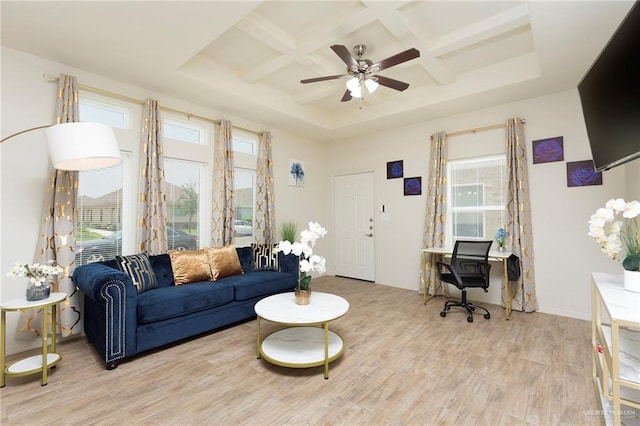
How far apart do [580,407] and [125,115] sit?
4902 mm

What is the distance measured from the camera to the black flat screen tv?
1492mm

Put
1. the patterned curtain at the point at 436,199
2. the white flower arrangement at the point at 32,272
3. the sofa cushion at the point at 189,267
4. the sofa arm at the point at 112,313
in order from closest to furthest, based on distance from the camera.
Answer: the white flower arrangement at the point at 32,272
the sofa arm at the point at 112,313
the sofa cushion at the point at 189,267
the patterned curtain at the point at 436,199

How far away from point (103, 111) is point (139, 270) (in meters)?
1.87

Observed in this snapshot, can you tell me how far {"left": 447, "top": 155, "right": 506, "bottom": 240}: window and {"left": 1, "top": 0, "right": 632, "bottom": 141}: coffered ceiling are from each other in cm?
87

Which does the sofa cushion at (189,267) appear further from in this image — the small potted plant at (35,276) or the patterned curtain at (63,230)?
the small potted plant at (35,276)

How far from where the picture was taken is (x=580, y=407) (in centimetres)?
188

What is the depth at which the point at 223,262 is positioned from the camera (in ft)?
11.7

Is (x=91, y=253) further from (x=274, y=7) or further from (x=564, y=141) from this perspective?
(x=564, y=141)

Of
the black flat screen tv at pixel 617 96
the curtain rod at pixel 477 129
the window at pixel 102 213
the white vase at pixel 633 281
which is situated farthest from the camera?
the curtain rod at pixel 477 129

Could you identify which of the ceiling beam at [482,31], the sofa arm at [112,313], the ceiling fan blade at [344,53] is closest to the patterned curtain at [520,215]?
the ceiling beam at [482,31]

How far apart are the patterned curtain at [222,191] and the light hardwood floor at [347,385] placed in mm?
1488

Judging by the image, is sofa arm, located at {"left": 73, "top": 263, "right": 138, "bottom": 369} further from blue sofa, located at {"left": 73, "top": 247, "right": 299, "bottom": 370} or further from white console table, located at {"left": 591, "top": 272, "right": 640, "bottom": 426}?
white console table, located at {"left": 591, "top": 272, "right": 640, "bottom": 426}

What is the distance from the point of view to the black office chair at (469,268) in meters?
3.41

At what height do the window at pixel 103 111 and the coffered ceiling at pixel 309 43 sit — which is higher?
the coffered ceiling at pixel 309 43
